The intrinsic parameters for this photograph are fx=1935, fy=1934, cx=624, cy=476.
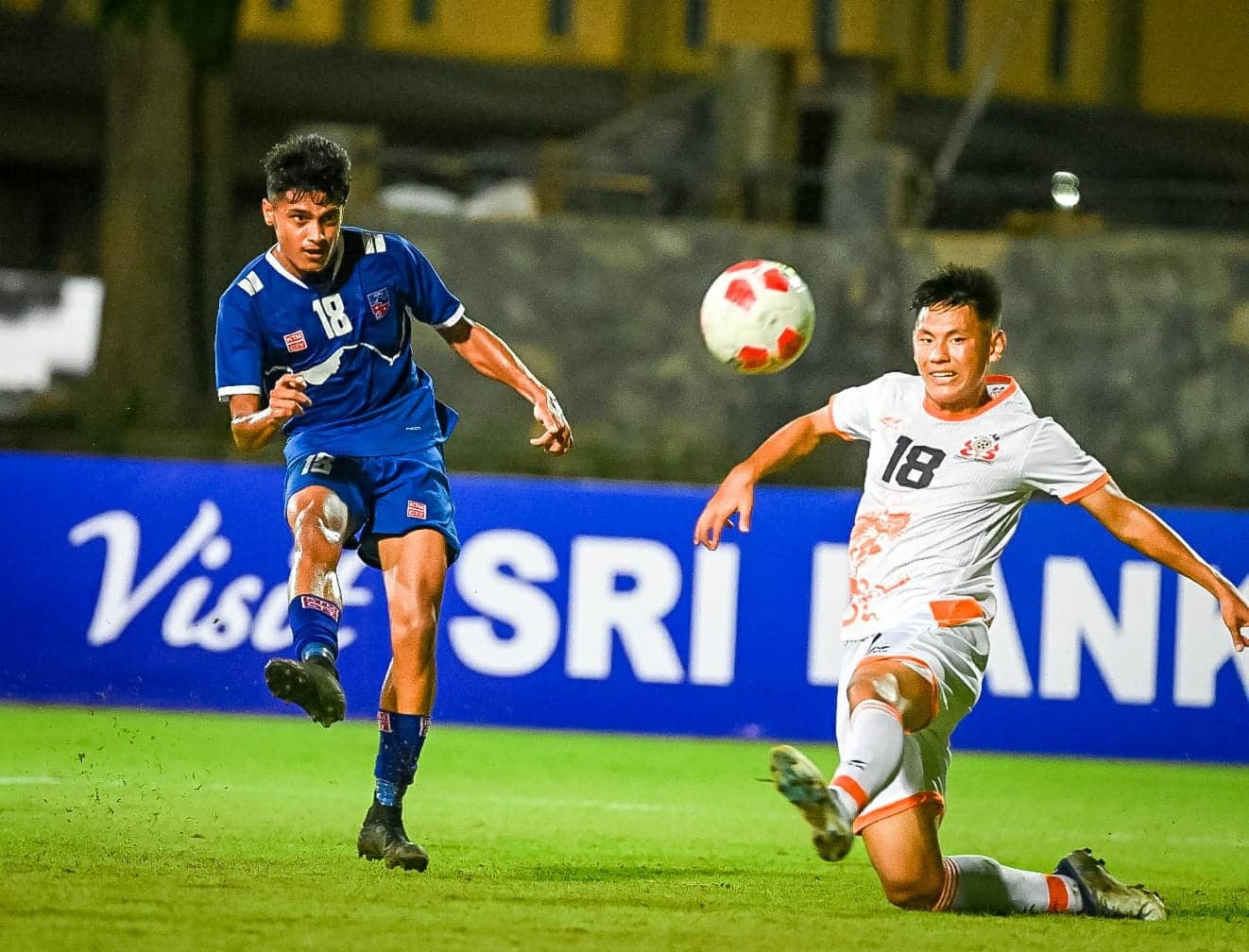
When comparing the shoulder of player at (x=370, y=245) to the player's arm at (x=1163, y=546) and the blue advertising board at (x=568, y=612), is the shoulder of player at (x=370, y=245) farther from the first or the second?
the blue advertising board at (x=568, y=612)

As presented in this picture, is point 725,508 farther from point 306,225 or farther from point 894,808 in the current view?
point 306,225

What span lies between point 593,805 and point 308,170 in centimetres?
325

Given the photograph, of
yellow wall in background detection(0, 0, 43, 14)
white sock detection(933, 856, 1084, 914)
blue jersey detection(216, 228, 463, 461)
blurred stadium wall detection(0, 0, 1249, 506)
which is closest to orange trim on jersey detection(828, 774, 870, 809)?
white sock detection(933, 856, 1084, 914)

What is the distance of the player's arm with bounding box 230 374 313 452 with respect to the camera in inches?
225

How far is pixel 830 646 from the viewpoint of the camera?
10297 mm

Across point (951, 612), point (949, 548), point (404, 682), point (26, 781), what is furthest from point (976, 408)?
point (26, 781)

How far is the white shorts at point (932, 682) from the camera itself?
5.48 metres

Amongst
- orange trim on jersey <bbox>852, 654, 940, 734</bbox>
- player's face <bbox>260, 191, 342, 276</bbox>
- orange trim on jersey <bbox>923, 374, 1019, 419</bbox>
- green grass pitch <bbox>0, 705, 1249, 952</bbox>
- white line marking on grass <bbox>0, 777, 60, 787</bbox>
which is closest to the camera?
green grass pitch <bbox>0, 705, 1249, 952</bbox>

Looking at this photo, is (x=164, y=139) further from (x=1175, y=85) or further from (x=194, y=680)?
(x=1175, y=85)

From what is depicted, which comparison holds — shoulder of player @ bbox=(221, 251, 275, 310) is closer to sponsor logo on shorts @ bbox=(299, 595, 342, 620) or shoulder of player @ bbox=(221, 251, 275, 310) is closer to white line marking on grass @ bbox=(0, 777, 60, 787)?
sponsor logo on shorts @ bbox=(299, 595, 342, 620)

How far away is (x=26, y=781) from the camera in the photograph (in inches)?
311

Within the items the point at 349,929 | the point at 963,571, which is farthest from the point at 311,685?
the point at 963,571

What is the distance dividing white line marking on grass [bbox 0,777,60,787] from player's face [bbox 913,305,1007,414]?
164 inches

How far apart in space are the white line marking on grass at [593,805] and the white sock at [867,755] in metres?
2.92
